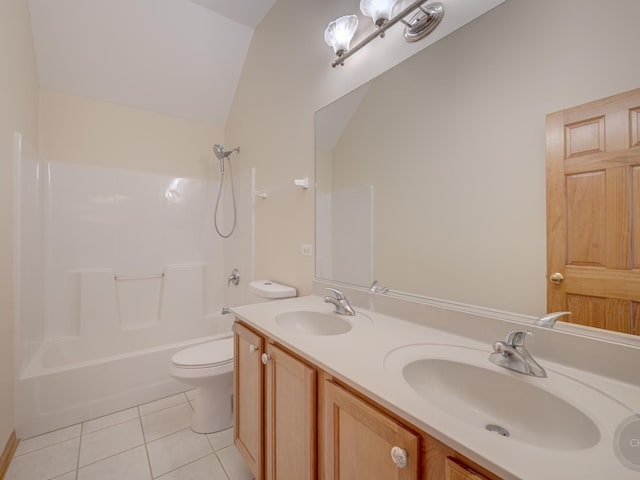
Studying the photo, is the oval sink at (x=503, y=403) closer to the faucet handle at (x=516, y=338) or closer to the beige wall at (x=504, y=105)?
the faucet handle at (x=516, y=338)

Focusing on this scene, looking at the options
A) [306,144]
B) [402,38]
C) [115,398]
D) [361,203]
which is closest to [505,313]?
[361,203]

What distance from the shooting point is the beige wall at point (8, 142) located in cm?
145

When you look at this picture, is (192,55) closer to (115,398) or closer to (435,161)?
(435,161)

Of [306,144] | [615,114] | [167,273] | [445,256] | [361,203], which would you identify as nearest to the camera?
[615,114]

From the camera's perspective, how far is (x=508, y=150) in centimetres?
94

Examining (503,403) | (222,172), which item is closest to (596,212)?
(503,403)

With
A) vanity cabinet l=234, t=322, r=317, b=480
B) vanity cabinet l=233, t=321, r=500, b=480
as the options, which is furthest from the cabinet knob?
vanity cabinet l=234, t=322, r=317, b=480

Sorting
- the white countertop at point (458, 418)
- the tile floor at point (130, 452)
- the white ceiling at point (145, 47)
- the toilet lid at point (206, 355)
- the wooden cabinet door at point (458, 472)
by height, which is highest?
the white ceiling at point (145, 47)

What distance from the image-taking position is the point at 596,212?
76 cm

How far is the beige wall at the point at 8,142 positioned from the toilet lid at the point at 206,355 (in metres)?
0.83

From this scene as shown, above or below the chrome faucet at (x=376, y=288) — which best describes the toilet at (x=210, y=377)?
below

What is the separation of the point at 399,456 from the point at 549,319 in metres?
0.58

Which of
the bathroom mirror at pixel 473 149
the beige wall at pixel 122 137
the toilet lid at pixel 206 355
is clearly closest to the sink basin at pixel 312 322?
the bathroom mirror at pixel 473 149

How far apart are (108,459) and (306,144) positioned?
214cm
